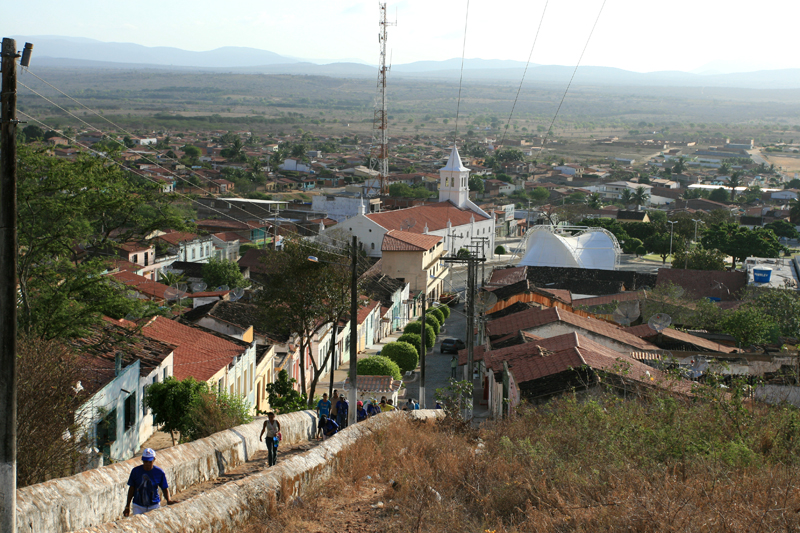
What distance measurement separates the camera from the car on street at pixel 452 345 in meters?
40.9

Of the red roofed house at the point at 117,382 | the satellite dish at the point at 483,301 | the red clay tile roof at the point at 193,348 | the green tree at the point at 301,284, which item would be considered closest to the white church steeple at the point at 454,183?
the satellite dish at the point at 483,301

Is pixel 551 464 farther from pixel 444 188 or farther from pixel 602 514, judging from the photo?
pixel 444 188

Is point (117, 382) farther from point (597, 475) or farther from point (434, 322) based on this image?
point (434, 322)

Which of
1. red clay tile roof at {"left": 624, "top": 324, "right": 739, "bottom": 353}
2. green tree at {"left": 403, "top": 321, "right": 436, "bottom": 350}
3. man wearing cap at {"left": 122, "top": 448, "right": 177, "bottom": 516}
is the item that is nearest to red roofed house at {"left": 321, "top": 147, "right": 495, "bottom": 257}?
green tree at {"left": 403, "top": 321, "right": 436, "bottom": 350}

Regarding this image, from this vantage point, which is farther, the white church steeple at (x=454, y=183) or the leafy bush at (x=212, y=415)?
the white church steeple at (x=454, y=183)

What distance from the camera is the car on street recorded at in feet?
134

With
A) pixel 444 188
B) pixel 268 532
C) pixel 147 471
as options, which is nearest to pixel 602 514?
pixel 268 532

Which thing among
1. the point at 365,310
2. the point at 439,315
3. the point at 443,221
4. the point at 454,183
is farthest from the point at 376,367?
the point at 454,183

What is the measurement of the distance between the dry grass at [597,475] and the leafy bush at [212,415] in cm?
302

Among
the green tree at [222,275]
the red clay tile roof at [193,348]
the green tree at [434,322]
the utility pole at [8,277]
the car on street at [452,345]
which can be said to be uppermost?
the utility pole at [8,277]

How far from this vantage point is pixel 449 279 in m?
66.1

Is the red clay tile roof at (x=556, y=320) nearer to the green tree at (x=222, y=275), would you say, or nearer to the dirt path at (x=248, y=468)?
the dirt path at (x=248, y=468)

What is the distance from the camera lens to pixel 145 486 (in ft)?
29.7

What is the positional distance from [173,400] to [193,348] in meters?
6.12
